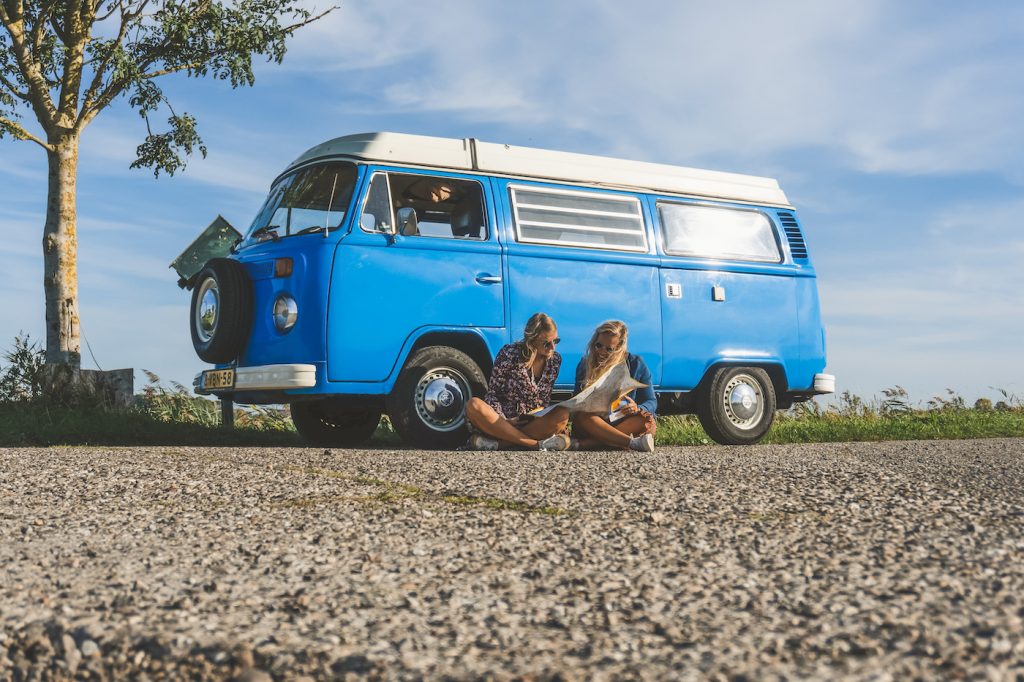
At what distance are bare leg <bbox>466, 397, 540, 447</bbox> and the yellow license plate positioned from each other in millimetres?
2034

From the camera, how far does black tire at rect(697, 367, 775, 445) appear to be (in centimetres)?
923

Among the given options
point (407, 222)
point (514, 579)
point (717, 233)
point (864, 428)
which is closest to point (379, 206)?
point (407, 222)

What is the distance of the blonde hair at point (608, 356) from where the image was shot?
24.5ft

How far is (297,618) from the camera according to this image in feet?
8.69

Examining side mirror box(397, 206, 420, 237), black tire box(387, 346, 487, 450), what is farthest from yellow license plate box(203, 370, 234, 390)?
Result: side mirror box(397, 206, 420, 237)

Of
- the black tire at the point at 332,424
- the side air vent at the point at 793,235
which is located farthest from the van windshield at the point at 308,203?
the side air vent at the point at 793,235

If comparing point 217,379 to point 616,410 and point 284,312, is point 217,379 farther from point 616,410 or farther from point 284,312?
point 616,410

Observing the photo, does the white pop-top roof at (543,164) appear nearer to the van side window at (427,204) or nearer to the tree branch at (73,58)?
the van side window at (427,204)

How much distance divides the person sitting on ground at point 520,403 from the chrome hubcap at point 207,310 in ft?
7.30

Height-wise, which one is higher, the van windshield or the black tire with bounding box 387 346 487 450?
the van windshield

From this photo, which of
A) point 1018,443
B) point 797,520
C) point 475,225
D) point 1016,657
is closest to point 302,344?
point 475,225

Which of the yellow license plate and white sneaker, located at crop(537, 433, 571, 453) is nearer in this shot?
white sneaker, located at crop(537, 433, 571, 453)

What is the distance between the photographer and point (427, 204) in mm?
8453

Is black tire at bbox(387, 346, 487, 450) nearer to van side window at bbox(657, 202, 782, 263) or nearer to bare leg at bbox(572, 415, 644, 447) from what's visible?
bare leg at bbox(572, 415, 644, 447)
